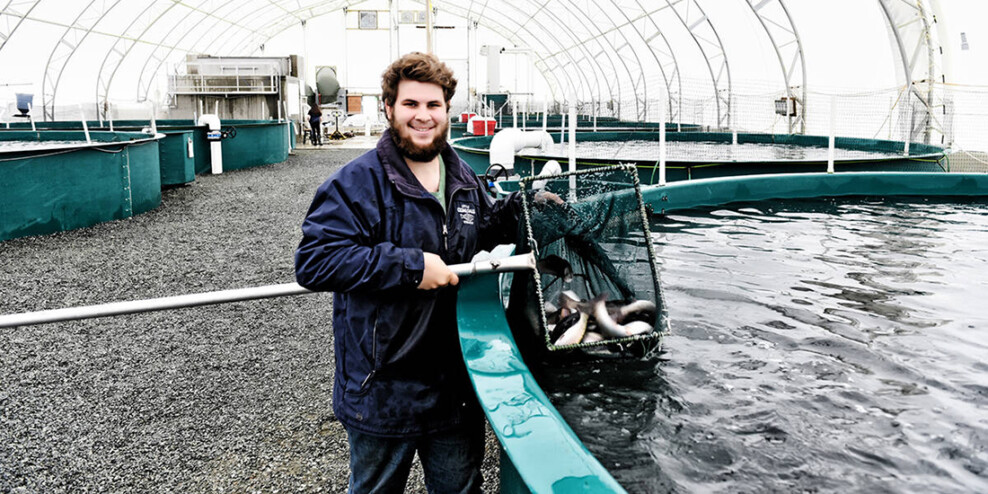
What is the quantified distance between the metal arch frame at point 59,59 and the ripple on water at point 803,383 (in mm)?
27622

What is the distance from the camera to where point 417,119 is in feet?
7.73

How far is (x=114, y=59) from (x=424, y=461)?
34.5 metres

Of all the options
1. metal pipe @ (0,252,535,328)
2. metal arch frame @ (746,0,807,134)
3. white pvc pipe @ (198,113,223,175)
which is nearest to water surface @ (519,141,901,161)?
metal arch frame @ (746,0,807,134)

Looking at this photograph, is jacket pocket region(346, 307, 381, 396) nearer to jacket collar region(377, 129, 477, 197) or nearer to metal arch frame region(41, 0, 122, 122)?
jacket collar region(377, 129, 477, 197)

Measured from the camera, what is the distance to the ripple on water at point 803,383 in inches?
114

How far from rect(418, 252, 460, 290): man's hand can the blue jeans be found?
532 millimetres

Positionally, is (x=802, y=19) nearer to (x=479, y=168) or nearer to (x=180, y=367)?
(x=479, y=168)

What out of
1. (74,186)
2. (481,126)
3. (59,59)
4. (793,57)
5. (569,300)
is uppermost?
(59,59)

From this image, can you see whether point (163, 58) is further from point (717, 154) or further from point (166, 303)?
point (166, 303)

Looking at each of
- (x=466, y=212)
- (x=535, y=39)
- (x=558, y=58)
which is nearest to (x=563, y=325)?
(x=466, y=212)

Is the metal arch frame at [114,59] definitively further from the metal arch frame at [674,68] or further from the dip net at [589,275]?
the dip net at [589,275]

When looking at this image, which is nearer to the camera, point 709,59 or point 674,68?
point 709,59

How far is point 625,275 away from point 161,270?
5.87 metres

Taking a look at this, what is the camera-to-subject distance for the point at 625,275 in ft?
11.4
